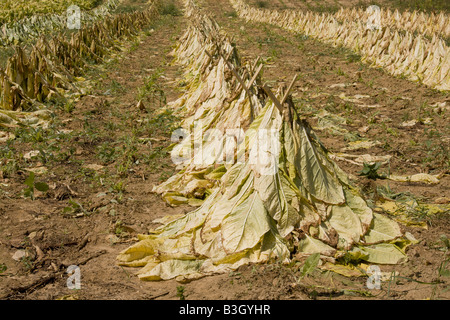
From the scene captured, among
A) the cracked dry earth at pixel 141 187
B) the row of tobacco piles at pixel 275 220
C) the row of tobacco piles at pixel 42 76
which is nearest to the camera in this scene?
the cracked dry earth at pixel 141 187

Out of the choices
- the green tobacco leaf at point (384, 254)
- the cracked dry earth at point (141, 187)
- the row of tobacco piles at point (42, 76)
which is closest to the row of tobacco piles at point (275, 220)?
Answer: the green tobacco leaf at point (384, 254)

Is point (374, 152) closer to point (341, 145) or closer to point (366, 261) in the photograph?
point (341, 145)

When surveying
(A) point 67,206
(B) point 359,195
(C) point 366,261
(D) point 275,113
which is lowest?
(A) point 67,206

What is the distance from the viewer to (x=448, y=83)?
823cm

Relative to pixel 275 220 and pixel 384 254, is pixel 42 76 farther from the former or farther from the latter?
pixel 384 254

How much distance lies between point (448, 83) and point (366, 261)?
21.2 feet

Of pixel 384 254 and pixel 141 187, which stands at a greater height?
pixel 384 254

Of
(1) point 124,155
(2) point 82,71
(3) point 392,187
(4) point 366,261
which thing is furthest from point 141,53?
(4) point 366,261

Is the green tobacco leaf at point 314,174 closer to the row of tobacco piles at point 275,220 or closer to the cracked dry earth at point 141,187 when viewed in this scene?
the row of tobacco piles at point 275,220

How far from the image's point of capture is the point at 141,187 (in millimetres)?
4664

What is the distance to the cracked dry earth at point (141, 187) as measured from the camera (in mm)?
2783

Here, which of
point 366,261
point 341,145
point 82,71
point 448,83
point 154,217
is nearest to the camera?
point 366,261

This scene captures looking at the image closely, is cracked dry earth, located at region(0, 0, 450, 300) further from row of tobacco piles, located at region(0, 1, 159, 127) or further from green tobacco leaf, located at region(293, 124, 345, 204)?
green tobacco leaf, located at region(293, 124, 345, 204)

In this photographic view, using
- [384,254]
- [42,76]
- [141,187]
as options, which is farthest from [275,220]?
[42,76]
